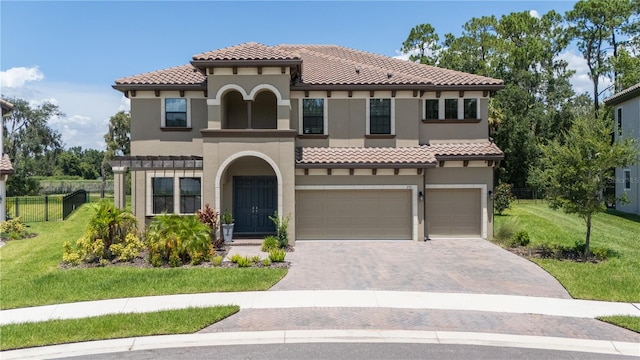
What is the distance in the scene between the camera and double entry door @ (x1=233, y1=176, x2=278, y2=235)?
786 inches

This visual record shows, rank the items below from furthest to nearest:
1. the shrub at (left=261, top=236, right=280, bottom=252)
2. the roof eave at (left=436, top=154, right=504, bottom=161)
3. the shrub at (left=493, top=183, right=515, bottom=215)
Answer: the shrub at (left=493, top=183, right=515, bottom=215) → the roof eave at (left=436, top=154, right=504, bottom=161) → the shrub at (left=261, top=236, right=280, bottom=252)

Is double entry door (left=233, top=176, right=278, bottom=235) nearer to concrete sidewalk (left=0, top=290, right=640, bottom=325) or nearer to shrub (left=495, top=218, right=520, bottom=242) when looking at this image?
concrete sidewalk (left=0, top=290, right=640, bottom=325)

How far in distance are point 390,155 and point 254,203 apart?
6.71 m

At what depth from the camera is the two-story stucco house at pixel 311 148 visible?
18.3m

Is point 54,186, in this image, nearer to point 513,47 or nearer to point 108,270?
point 108,270

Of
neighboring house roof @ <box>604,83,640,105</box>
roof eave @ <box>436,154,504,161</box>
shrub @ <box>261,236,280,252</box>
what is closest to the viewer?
shrub @ <box>261,236,280,252</box>

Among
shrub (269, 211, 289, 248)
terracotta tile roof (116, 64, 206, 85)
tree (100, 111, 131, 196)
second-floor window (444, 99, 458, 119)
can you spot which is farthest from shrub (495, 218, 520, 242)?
tree (100, 111, 131, 196)

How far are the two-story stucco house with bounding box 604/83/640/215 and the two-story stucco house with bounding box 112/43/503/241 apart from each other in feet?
45.2

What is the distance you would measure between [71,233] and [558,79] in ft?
159

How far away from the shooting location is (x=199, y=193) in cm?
1883

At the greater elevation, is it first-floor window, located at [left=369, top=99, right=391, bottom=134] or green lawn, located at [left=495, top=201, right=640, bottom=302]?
first-floor window, located at [left=369, top=99, right=391, bottom=134]

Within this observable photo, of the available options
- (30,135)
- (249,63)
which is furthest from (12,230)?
(30,135)

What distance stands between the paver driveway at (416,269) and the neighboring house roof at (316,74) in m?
7.53

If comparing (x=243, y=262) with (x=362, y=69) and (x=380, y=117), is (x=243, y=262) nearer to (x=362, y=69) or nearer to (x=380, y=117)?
(x=380, y=117)
